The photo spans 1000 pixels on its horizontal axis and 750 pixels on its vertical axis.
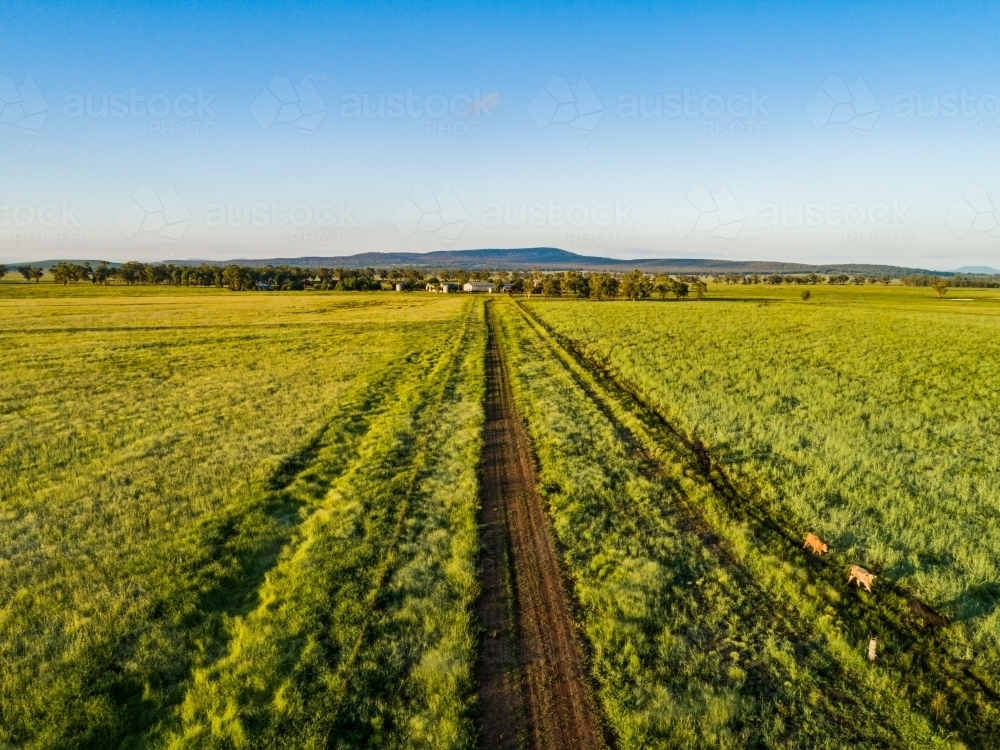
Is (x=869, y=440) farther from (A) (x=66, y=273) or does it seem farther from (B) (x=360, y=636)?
(A) (x=66, y=273)

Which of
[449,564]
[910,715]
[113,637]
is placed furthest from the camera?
[449,564]

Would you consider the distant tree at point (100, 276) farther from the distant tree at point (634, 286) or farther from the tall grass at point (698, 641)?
the tall grass at point (698, 641)

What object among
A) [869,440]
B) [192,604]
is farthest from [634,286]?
[192,604]

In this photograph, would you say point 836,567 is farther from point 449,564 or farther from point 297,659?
point 297,659

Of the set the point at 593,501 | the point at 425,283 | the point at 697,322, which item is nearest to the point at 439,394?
the point at 593,501

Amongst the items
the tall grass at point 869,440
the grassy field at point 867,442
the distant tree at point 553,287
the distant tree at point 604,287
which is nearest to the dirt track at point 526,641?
the grassy field at point 867,442

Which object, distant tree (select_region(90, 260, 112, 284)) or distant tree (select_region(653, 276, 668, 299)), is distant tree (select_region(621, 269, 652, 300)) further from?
distant tree (select_region(90, 260, 112, 284))

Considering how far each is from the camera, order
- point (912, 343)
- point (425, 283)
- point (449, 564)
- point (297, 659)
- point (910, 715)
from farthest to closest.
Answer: point (425, 283), point (912, 343), point (449, 564), point (297, 659), point (910, 715)
